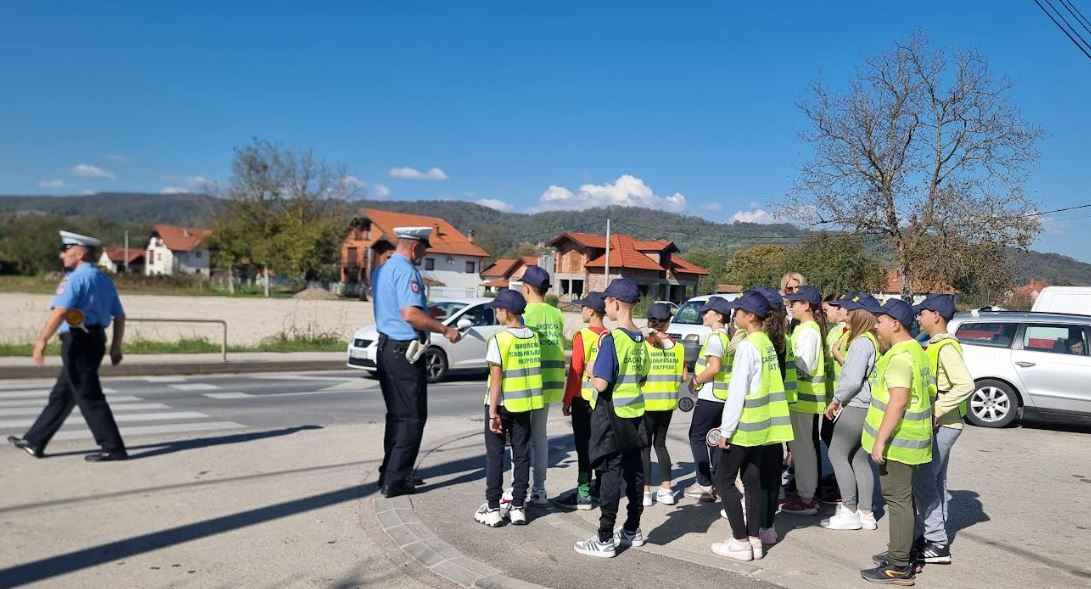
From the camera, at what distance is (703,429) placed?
5801mm

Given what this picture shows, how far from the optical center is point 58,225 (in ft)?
309

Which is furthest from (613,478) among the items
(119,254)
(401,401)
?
(119,254)

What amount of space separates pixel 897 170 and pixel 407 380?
21.7 meters

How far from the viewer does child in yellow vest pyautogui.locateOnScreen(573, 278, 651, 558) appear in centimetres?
452

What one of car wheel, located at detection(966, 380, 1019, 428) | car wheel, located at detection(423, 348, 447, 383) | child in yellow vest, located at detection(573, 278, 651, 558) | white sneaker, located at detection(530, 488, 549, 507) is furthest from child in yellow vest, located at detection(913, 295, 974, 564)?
car wheel, located at detection(423, 348, 447, 383)

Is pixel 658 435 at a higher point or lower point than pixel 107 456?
higher

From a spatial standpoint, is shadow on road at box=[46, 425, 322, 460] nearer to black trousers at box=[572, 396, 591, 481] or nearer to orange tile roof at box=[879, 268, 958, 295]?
black trousers at box=[572, 396, 591, 481]

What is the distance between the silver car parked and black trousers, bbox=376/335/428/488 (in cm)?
796

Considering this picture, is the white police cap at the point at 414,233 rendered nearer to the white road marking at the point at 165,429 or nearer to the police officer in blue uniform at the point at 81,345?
the police officer in blue uniform at the point at 81,345

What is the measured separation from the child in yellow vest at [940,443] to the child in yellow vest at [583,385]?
214 centimetres

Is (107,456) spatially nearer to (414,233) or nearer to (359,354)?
(414,233)

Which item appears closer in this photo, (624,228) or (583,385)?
(583,385)

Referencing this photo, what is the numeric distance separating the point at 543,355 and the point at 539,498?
111cm

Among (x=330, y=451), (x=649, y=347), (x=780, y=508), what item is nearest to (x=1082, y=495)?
(x=780, y=508)
